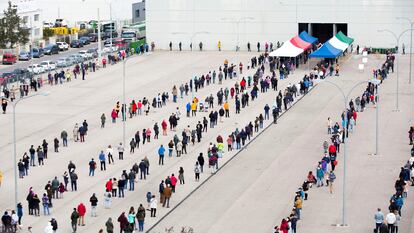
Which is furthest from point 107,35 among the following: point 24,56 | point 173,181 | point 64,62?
point 173,181

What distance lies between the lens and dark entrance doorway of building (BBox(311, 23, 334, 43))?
101 m

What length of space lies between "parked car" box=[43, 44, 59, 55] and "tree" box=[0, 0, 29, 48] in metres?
1.98

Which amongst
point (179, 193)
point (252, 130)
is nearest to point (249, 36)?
point (252, 130)

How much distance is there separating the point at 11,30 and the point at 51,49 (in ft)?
14.2

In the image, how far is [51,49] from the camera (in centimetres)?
10300

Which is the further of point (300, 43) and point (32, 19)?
point (32, 19)

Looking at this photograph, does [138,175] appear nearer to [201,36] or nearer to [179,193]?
[179,193]

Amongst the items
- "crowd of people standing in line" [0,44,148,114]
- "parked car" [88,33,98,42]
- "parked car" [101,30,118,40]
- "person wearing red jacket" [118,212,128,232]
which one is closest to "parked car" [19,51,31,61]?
"crowd of people standing in line" [0,44,148,114]

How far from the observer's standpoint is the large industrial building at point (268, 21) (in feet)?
322

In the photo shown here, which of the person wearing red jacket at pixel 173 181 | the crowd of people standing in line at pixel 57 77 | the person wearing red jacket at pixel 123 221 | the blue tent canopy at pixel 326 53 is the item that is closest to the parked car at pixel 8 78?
the crowd of people standing in line at pixel 57 77

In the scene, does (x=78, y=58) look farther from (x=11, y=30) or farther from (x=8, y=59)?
(x=11, y=30)

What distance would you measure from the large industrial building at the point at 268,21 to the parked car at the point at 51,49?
8422mm

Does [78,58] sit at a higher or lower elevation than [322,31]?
lower

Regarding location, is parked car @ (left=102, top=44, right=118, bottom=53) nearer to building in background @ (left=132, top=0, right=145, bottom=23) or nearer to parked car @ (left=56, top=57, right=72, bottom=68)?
parked car @ (left=56, top=57, right=72, bottom=68)
